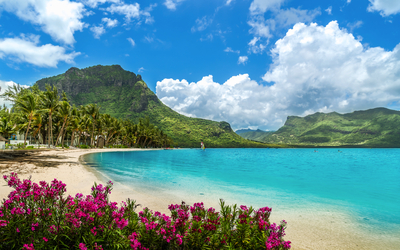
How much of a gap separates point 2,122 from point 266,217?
3189 inches

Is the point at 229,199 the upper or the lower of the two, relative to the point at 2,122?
lower

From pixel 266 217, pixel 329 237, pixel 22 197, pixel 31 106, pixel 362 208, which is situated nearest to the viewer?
pixel 22 197

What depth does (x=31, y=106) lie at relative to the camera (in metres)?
44.1

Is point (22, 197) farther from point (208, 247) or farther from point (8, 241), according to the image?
point (208, 247)

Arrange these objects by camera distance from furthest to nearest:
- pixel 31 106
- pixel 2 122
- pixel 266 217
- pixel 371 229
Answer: pixel 2 122 < pixel 31 106 < pixel 371 229 < pixel 266 217

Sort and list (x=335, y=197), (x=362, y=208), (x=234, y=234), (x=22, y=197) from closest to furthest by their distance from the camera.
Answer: (x=22, y=197) < (x=234, y=234) < (x=362, y=208) < (x=335, y=197)

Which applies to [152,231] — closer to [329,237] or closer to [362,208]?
[329,237]

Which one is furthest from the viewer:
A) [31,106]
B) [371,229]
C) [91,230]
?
[31,106]

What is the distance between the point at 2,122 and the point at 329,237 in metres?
82.3

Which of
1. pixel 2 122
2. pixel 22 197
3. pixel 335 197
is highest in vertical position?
pixel 2 122

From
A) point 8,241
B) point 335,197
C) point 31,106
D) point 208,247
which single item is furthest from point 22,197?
point 31,106

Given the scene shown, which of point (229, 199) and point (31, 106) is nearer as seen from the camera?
point (229, 199)

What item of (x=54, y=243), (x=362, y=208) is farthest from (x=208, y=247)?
(x=362, y=208)

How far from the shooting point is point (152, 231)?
160 inches
